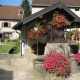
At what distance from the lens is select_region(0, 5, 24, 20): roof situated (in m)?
48.1

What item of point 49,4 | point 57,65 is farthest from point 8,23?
point 57,65

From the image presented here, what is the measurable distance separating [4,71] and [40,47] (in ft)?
16.2

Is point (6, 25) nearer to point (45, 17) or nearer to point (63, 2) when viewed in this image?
point (63, 2)

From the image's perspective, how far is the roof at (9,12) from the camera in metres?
48.1

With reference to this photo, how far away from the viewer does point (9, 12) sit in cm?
5028

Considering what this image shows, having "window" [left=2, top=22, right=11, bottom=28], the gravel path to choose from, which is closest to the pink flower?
the gravel path

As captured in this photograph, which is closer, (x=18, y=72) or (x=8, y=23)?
(x=18, y=72)

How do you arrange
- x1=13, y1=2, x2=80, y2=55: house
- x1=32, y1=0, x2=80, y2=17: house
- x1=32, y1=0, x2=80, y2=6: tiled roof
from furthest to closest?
x1=32, y1=0, x2=80, y2=6: tiled roof
x1=32, y1=0, x2=80, y2=17: house
x1=13, y1=2, x2=80, y2=55: house

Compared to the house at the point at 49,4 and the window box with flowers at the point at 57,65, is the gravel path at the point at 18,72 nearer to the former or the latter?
the window box with flowers at the point at 57,65

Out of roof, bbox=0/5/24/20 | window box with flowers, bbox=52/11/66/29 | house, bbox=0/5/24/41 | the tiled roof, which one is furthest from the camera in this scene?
roof, bbox=0/5/24/20

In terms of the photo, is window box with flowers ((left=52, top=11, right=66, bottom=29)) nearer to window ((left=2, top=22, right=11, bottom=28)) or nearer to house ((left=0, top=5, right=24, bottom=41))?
house ((left=0, top=5, right=24, bottom=41))

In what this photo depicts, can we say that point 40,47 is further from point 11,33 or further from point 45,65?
point 11,33

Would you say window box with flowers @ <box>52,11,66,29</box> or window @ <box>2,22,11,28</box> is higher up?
window @ <box>2,22,11,28</box>

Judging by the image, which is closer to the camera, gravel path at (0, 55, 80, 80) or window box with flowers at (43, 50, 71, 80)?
window box with flowers at (43, 50, 71, 80)
